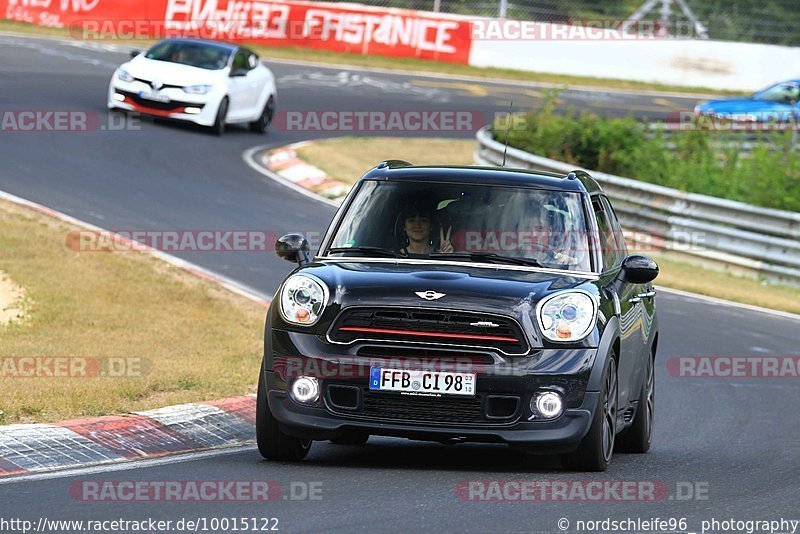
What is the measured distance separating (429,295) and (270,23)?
3136 centimetres

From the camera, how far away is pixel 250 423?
9633 mm

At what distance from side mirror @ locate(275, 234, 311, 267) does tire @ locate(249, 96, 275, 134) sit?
60.5 feet

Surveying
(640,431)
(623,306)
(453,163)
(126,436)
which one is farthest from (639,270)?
(453,163)

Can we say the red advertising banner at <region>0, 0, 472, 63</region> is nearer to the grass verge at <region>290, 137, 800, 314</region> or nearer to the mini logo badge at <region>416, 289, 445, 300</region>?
the grass verge at <region>290, 137, 800, 314</region>

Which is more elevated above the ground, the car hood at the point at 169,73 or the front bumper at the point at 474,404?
the front bumper at the point at 474,404

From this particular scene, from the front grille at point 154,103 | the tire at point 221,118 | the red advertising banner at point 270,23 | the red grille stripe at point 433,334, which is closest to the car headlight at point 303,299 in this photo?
the red grille stripe at point 433,334

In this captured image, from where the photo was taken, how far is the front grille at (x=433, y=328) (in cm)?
771

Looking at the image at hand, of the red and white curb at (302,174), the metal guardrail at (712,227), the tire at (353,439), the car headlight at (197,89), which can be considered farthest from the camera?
the car headlight at (197,89)

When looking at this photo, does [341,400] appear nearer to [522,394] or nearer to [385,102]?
[522,394]

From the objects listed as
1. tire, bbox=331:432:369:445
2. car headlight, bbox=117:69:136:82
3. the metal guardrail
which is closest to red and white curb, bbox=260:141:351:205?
car headlight, bbox=117:69:136:82

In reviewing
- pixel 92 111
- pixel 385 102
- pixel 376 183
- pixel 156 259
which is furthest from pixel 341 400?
pixel 385 102

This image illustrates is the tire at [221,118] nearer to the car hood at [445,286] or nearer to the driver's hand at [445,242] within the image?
the driver's hand at [445,242]

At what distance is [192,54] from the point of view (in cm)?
2603

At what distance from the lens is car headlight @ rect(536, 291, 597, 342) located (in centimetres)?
779
